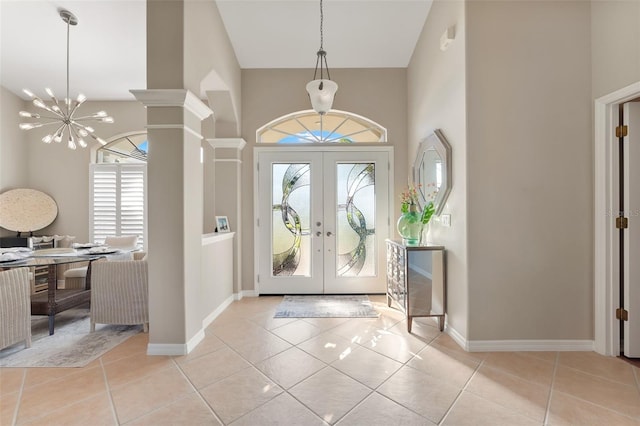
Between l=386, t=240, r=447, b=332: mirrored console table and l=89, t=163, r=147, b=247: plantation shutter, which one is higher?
l=89, t=163, r=147, b=247: plantation shutter

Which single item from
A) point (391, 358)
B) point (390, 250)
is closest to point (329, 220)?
point (390, 250)

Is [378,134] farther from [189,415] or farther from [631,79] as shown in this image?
[189,415]

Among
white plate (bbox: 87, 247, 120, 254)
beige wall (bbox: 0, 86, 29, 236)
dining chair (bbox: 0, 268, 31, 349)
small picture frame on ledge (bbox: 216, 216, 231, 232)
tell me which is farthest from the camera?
beige wall (bbox: 0, 86, 29, 236)

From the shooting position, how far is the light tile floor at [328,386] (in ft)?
5.63

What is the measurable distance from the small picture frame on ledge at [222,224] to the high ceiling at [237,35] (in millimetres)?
2270

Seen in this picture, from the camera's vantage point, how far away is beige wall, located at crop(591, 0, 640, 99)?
217 cm

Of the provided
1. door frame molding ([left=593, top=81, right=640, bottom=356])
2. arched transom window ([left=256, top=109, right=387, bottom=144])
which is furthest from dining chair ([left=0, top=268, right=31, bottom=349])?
door frame molding ([left=593, top=81, right=640, bottom=356])

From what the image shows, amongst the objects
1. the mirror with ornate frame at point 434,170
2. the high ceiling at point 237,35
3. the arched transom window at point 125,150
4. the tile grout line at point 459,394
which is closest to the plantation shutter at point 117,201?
the arched transom window at point 125,150

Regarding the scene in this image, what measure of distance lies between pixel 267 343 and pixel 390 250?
1844mm

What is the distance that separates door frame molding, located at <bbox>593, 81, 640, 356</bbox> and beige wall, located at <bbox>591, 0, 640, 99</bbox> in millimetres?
144

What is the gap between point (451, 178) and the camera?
9.27ft

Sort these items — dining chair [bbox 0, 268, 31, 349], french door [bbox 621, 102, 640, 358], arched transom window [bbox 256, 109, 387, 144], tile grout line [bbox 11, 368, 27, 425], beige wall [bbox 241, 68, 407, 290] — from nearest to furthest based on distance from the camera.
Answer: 1. tile grout line [bbox 11, 368, 27, 425]
2. french door [bbox 621, 102, 640, 358]
3. dining chair [bbox 0, 268, 31, 349]
4. beige wall [bbox 241, 68, 407, 290]
5. arched transom window [bbox 256, 109, 387, 144]

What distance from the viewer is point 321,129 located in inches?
174

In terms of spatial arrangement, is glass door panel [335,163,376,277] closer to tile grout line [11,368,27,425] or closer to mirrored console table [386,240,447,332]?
mirrored console table [386,240,447,332]
